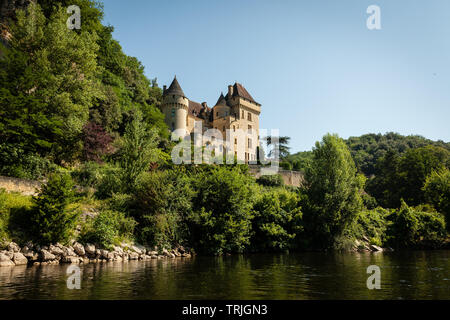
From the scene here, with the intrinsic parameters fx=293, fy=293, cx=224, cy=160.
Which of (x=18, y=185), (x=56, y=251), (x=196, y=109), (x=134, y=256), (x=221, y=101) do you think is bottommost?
(x=134, y=256)

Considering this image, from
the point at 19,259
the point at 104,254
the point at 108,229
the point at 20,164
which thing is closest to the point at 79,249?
the point at 104,254

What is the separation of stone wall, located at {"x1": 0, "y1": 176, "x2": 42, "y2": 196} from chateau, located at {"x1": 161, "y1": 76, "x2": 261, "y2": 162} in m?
39.8

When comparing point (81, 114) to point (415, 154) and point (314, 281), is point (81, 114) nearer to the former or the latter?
point (314, 281)

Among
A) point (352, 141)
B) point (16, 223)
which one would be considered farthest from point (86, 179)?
point (352, 141)

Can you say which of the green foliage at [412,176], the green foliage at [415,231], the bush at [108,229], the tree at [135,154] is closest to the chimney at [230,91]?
the green foliage at [412,176]

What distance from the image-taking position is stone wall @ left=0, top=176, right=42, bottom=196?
48.6ft

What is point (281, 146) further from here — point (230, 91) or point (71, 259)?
point (71, 259)

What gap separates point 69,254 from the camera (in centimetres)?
1379

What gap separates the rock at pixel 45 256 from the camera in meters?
12.9

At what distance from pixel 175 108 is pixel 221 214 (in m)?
39.2

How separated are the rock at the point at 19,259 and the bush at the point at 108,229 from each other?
2.86 metres

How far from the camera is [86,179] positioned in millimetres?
21375

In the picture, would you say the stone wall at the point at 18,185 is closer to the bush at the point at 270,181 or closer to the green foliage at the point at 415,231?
the green foliage at the point at 415,231

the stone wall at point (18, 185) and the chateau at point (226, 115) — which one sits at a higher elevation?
the chateau at point (226, 115)
